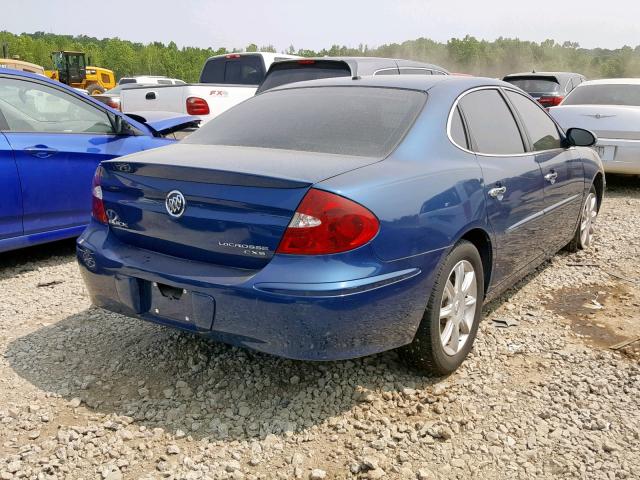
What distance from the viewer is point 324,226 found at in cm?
243

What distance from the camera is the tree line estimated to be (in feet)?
221

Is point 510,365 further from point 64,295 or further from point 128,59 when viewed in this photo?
point 128,59

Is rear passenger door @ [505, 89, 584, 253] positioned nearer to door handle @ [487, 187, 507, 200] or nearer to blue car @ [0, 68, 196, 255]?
door handle @ [487, 187, 507, 200]

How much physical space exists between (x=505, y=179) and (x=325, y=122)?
42.4 inches

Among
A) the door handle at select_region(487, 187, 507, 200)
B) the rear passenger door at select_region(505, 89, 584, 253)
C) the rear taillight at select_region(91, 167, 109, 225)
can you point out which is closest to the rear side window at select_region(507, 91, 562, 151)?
the rear passenger door at select_region(505, 89, 584, 253)

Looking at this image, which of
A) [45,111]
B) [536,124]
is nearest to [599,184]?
[536,124]

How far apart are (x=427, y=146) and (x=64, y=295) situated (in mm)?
2760

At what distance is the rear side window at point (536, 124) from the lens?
4.04 metres

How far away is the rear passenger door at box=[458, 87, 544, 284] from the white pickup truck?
17.5 feet

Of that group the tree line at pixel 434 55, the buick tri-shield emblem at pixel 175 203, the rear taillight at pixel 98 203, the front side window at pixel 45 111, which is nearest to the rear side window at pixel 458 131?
the buick tri-shield emblem at pixel 175 203

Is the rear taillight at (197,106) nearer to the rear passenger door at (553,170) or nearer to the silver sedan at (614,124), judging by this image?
the silver sedan at (614,124)

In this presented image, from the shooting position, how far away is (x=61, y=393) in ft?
9.59

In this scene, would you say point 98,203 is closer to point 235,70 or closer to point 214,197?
point 214,197

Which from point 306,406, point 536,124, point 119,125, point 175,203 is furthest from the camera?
point 119,125
